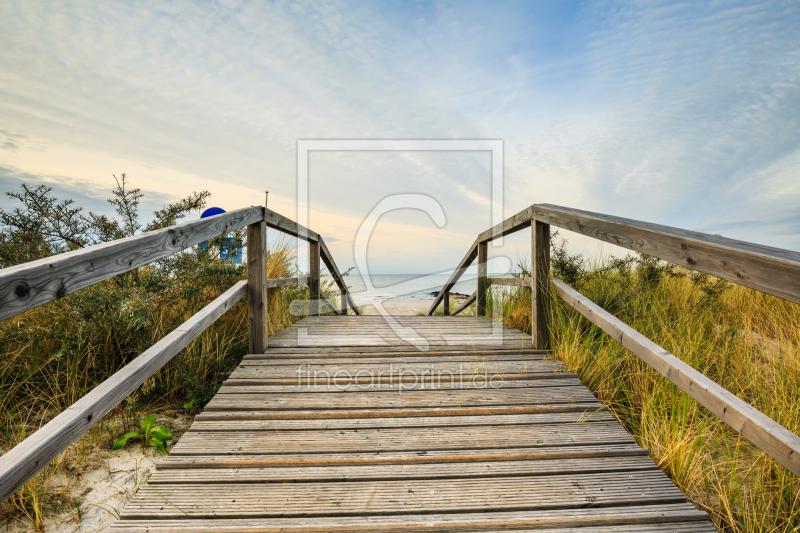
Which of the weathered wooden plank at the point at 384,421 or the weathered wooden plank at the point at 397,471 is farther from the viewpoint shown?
the weathered wooden plank at the point at 384,421

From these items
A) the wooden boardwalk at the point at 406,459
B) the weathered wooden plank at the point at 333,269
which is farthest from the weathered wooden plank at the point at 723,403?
the weathered wooden plank at the point at 333,269

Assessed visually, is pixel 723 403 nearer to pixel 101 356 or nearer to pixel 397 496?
pixel 397 496

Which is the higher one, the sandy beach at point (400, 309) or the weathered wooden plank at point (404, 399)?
the weathered wooden plank at point (404, 399)

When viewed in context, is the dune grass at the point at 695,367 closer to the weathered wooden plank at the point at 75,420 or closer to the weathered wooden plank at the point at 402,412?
the weathered wooden plank at the point at 402,412

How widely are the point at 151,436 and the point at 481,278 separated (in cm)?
418

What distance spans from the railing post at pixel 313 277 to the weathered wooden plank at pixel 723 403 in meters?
3.83

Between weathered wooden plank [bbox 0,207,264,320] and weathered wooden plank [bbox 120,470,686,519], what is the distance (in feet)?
3.07

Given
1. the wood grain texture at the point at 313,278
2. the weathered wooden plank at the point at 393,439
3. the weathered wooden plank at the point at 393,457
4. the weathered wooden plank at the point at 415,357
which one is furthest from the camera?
the wood grain texture at the point at 313,278

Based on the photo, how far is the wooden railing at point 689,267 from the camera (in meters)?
1.13

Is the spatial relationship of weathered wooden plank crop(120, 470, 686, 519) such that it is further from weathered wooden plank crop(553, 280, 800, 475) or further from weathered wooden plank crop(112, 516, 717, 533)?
weathered wooden plank crop(553, 280, 800, 475)

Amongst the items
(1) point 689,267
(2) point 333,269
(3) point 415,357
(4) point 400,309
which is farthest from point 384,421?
(4) point 400,309

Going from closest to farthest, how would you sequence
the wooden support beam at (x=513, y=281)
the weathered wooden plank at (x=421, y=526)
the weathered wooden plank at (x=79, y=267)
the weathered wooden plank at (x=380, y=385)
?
the weathered wooden plank at (x=79, y=267), the weathered wooden plank at (x=421, y=526), the weathered wooden plank at (x=380, y=385), the wooden support beam at (x=513, y=281)

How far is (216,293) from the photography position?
363cm

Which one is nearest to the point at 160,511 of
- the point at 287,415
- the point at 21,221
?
the point at 287,415
